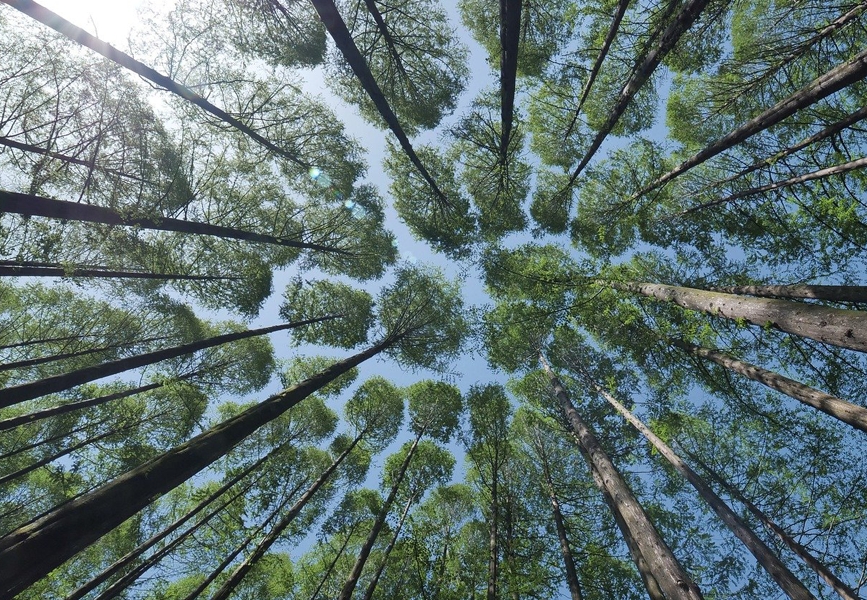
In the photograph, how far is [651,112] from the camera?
11.0 metres

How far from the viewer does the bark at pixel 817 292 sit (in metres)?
5.21

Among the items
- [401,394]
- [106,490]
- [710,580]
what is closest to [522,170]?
[401,394]

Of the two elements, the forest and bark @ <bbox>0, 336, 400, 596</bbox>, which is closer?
bark @ <bbox>0, 336, 400, 596</bbox>

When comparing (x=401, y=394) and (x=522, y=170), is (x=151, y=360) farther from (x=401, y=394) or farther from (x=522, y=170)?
(x=522, y=170)

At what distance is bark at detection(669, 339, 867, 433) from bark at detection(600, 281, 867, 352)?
1493mm

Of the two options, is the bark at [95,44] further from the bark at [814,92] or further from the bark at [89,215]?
the bark at [814,92]

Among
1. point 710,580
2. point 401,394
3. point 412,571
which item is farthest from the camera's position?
point 401,394

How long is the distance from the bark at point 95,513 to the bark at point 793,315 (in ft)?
19.7

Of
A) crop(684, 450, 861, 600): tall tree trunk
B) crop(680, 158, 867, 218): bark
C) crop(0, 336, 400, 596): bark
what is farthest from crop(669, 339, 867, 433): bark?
crop(0, 336, 400, 596): bark

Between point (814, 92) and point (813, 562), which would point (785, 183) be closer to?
point (814, 92)

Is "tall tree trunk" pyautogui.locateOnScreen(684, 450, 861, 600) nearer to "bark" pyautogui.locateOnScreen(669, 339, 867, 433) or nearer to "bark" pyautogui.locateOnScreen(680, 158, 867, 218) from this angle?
"bark" pyautogui.locateOnScreen(669, 339, 867, 433)

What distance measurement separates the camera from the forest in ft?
18.4

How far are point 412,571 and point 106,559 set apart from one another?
10.2 m

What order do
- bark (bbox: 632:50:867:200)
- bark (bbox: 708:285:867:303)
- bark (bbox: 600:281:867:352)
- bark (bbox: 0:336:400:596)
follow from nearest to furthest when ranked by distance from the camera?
1. bark (bbox: 0:336:400:596)
2. bark (bbox: 600:281:867:352)
3. bark (bbox: 632:50:867:200)
4. bark (bbox: 708:285:867:303)
